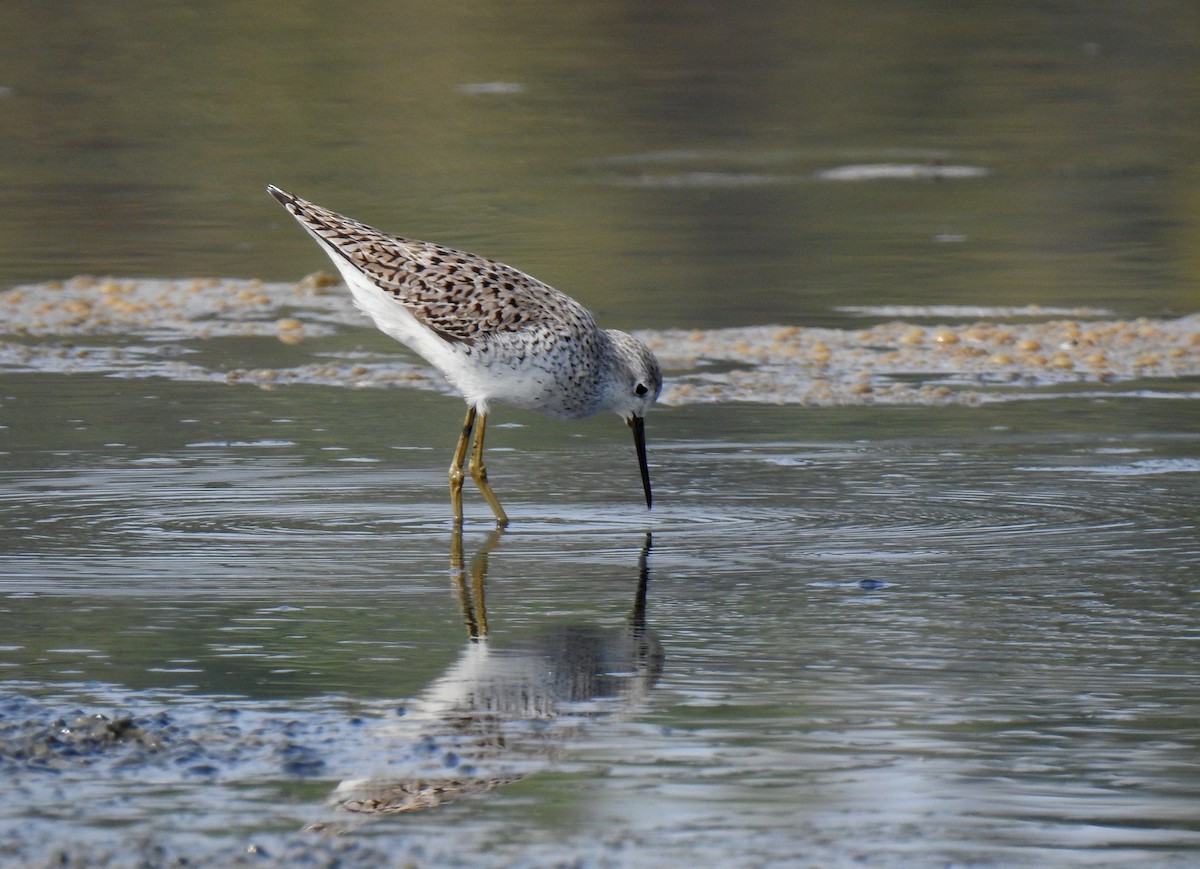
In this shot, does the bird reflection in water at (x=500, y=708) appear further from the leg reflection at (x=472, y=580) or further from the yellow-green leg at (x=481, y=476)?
the yellow-green leg at (x=481, y=476)

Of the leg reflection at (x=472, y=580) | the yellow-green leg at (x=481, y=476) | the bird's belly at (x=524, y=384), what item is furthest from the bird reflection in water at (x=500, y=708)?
the bird's belly at (x=524, y=384)

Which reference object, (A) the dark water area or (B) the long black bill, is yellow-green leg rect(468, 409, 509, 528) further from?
(B) the long black bill

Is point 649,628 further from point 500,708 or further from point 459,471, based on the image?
point 459,471

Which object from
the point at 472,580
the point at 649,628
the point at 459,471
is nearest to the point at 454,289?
the point at 459,471

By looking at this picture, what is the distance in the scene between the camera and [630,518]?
7637 millimetres

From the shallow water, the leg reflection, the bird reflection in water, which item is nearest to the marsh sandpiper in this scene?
the shallow water

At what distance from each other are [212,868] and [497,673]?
5.03 ft

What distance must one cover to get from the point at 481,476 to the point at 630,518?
64cm

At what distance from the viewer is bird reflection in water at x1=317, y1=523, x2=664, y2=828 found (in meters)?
4.54

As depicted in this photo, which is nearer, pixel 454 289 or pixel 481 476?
pixel 481 476

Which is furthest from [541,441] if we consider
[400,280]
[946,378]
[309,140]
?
[309,140]

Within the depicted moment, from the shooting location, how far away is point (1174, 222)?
15125mm

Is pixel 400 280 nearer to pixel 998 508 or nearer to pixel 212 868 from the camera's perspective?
pixel 998 508

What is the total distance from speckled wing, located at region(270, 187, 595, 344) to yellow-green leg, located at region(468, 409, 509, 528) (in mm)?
379
